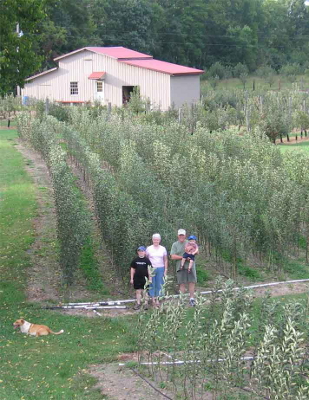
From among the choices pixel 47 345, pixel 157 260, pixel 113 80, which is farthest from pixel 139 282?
pixel 113 80

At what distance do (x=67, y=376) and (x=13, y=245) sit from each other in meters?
7.33

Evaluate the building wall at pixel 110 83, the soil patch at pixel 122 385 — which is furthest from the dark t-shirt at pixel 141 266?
the building wall at pixel 110 83

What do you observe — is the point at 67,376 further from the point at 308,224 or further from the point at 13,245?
the point at 308,224

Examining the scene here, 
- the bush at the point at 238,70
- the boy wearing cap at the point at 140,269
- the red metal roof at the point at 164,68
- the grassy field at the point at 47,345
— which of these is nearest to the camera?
the grassy field at the point at 47,345

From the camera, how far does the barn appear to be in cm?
4678

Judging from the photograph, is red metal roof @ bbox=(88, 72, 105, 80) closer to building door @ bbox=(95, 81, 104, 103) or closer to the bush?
building door @ bbox=(95, 81, 104, 103)

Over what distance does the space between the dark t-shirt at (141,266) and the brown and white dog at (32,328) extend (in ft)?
6.02

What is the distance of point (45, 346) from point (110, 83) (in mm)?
40424

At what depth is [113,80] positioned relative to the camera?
49531 millimetres

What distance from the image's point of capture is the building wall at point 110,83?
153ft

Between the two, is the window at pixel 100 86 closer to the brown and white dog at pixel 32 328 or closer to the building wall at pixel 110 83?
the building wall at pixel 110 83

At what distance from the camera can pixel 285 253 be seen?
16297mm

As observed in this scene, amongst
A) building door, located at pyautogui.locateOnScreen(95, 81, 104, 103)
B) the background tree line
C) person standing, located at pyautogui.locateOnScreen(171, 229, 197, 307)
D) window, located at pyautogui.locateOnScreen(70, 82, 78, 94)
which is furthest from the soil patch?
the background tree line

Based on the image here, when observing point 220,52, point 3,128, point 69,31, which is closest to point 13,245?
point 3,128
